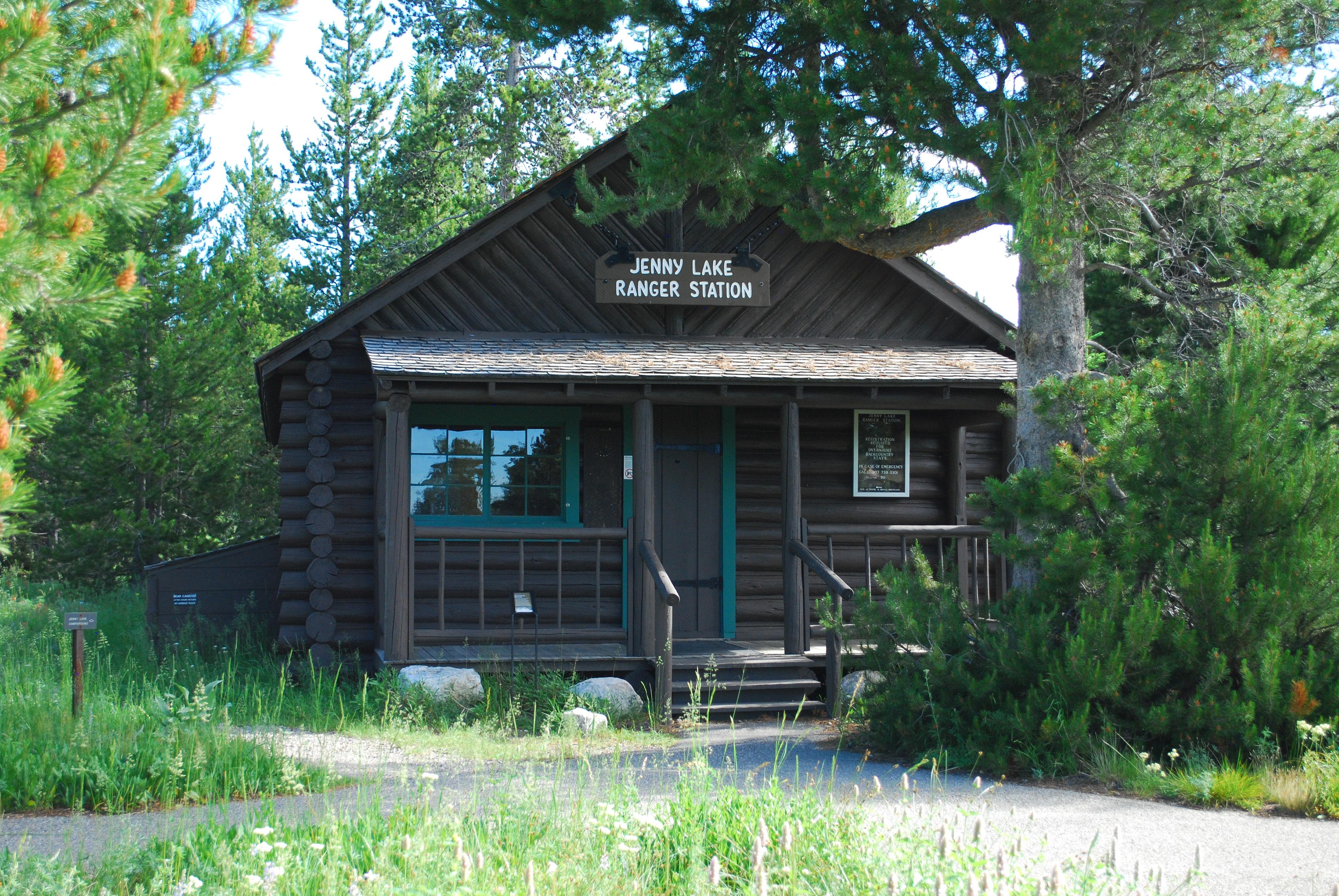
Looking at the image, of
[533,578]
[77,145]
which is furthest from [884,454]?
[77,145]

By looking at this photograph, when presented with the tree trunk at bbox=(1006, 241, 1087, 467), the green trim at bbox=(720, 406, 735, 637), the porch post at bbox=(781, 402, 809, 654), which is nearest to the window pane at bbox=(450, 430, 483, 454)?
the green trim at bbox=(720, 406, 735, 637)

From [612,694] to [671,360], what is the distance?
131 inches

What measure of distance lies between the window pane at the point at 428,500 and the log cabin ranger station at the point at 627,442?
0.07 ft

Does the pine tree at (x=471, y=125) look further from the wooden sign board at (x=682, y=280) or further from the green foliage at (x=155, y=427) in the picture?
the wooden sign board at (x=682, y=280)

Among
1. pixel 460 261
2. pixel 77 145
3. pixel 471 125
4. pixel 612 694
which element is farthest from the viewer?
pixel 471 125

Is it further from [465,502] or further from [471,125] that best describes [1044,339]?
[471,125]

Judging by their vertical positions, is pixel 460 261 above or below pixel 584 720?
above

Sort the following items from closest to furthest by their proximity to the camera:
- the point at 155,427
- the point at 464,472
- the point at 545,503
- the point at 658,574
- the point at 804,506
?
the point at 658,574, the point at 464,472, the point at 545,503, the point at 804,506, the point at 155,427

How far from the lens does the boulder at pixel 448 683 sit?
948cm

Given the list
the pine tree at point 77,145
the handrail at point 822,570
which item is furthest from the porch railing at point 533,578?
the pine tree at point 77,145

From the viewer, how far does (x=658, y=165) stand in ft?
31.2

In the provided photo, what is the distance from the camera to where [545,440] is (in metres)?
12.2

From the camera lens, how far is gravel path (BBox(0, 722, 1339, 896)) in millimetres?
5090

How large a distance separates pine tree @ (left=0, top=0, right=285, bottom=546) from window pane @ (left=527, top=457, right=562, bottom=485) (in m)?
7.94
